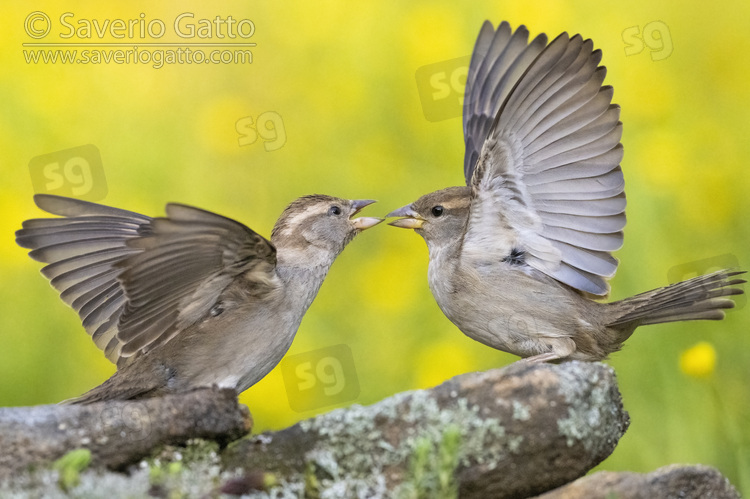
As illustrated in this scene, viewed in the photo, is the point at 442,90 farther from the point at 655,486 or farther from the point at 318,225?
the point at 655,486

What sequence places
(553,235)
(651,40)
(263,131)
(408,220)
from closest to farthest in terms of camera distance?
1. (553,235)
2. (408,220)
3. (651,40)
4. (263,131)

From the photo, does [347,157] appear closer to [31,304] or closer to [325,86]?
[325,86]

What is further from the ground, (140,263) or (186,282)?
(140,263)

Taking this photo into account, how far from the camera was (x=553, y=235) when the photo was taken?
546cm

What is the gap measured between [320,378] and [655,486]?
3.42 meters

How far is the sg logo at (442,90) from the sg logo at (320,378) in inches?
82.5

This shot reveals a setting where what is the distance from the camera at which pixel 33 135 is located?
8.14m

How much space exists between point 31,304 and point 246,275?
320 centimetres

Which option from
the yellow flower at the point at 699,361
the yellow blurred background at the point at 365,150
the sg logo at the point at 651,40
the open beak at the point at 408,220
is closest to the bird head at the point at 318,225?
the open beak at the point at 408,220

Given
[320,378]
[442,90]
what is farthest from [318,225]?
[442,90]

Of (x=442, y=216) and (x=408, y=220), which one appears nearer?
(x=442, y=216)

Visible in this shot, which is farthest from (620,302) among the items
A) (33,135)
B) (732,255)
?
(33,135)

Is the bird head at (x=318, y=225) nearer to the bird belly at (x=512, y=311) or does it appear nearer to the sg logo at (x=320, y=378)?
the bird belly at (x=512, y=311)

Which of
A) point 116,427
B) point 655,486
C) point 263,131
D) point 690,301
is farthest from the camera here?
point 263,131
